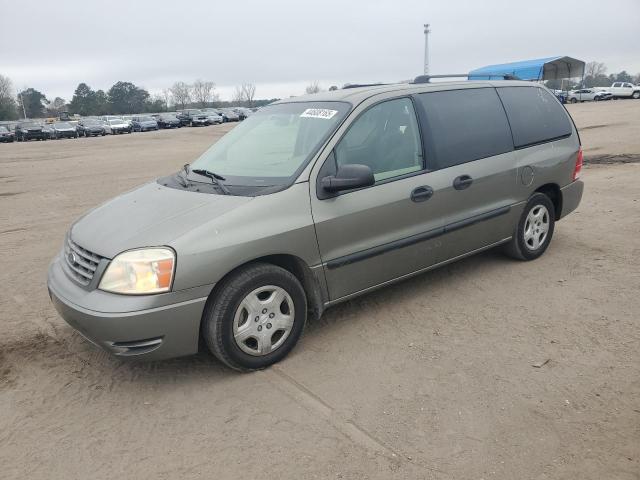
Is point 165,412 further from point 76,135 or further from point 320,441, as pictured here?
point 76,135

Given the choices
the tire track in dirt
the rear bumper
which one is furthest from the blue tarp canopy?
the tire track in dirt

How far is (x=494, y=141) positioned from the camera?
15.6ft

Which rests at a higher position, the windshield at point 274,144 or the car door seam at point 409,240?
the windshield at point 274,144

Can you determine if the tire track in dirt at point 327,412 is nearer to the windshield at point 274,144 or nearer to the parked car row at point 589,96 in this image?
the windshield at point 274,144

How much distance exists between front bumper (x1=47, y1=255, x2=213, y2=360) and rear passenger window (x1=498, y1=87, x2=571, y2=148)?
3378mm

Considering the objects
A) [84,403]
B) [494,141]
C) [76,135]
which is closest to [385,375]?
[84,403]

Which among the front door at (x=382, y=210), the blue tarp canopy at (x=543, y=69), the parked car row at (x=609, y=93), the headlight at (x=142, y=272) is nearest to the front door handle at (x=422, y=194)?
the front door at (x=382, y=210)

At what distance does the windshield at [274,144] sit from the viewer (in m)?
3.84

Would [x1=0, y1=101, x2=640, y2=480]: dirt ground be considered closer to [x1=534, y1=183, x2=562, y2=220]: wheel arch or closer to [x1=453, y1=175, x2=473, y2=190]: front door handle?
[x1=534, y1=183, x2=562, y2=220]: wheel arch

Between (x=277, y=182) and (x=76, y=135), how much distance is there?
144 ft

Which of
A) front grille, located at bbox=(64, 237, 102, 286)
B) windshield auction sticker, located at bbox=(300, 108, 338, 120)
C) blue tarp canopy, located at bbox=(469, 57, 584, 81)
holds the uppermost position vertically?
blue tarp canopy, located at bbox=(469, 57, 584, 81)

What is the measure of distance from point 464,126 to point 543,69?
3293 centimetres

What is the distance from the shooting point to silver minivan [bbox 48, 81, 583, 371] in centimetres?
318

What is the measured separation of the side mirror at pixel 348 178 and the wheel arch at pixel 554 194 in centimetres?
244
